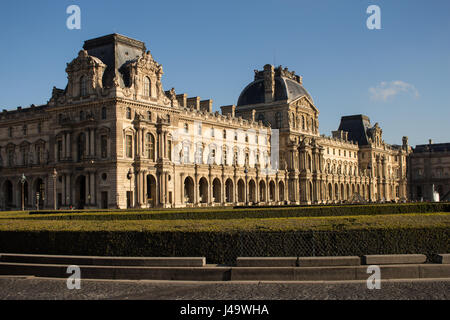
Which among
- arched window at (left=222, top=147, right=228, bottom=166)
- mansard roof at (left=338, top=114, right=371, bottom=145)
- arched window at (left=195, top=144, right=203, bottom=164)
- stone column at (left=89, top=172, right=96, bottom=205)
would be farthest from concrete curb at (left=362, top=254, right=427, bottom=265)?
mansard roof at (left=338, top=114, right=371, bottom=145)

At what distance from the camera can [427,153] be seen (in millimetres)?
139000

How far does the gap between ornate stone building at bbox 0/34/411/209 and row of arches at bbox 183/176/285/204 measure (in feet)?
0.50

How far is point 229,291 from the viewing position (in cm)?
1462

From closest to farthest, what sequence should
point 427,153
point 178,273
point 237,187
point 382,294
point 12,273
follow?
point 382,294 → point 178,273 → point 12,273 → point 237,187 → point 427,153

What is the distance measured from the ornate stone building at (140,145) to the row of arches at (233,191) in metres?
0.15

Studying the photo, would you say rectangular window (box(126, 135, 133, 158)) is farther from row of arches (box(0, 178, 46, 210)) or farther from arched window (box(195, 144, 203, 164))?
arched window (box(195, 144, 203, 164))

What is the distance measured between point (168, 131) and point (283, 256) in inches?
1856

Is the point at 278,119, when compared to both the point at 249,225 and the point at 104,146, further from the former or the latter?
the point at 249,225

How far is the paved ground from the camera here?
45.2ft

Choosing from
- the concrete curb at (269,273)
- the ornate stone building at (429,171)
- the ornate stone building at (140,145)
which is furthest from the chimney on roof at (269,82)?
the concrete curb at (269,273)

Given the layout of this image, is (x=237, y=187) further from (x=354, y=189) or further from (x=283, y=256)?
(x=283, y=256)

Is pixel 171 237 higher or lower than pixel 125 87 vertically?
lower

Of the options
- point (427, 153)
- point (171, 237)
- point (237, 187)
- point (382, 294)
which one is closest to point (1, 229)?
point (171, 237)

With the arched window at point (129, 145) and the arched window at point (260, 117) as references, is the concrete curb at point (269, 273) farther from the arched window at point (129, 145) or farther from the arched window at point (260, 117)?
the arched window at point (260, 117)
